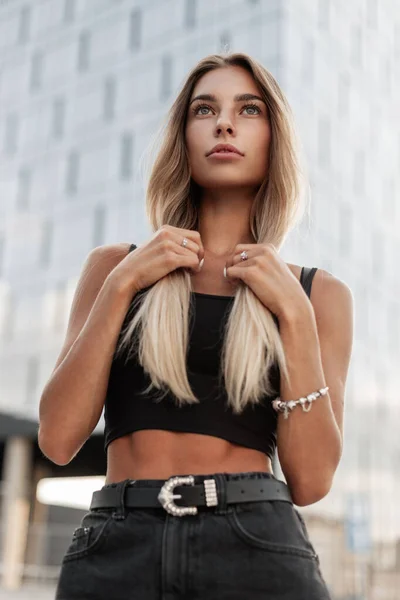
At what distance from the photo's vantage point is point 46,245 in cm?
2758

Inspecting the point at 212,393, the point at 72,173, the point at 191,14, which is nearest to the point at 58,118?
the point at 72,173

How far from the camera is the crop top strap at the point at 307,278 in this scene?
2.38 metres

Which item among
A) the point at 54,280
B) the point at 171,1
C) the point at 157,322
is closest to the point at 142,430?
the point at 157,322

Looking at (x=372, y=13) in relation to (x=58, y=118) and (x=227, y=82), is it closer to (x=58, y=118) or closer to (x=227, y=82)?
(x=58, y=118)

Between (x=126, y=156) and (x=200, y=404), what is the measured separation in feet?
83.4

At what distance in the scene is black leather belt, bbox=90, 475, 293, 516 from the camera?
1933 mm

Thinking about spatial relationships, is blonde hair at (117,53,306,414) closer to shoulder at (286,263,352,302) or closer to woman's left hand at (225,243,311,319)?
woman's left hand at (225,243,311,319)

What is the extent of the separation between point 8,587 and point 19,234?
13394 millimetres

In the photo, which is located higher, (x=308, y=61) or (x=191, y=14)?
(x=191, y=14)

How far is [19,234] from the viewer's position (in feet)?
94.5

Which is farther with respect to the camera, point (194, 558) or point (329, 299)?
point (329, 299)

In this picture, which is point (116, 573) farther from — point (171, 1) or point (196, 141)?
point (171, 1)

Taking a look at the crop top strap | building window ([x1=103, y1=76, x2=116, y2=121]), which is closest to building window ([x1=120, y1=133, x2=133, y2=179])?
building window ([x1=103, y1=76, x2=116, y2=121])

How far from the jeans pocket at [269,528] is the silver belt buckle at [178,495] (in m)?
0.06
